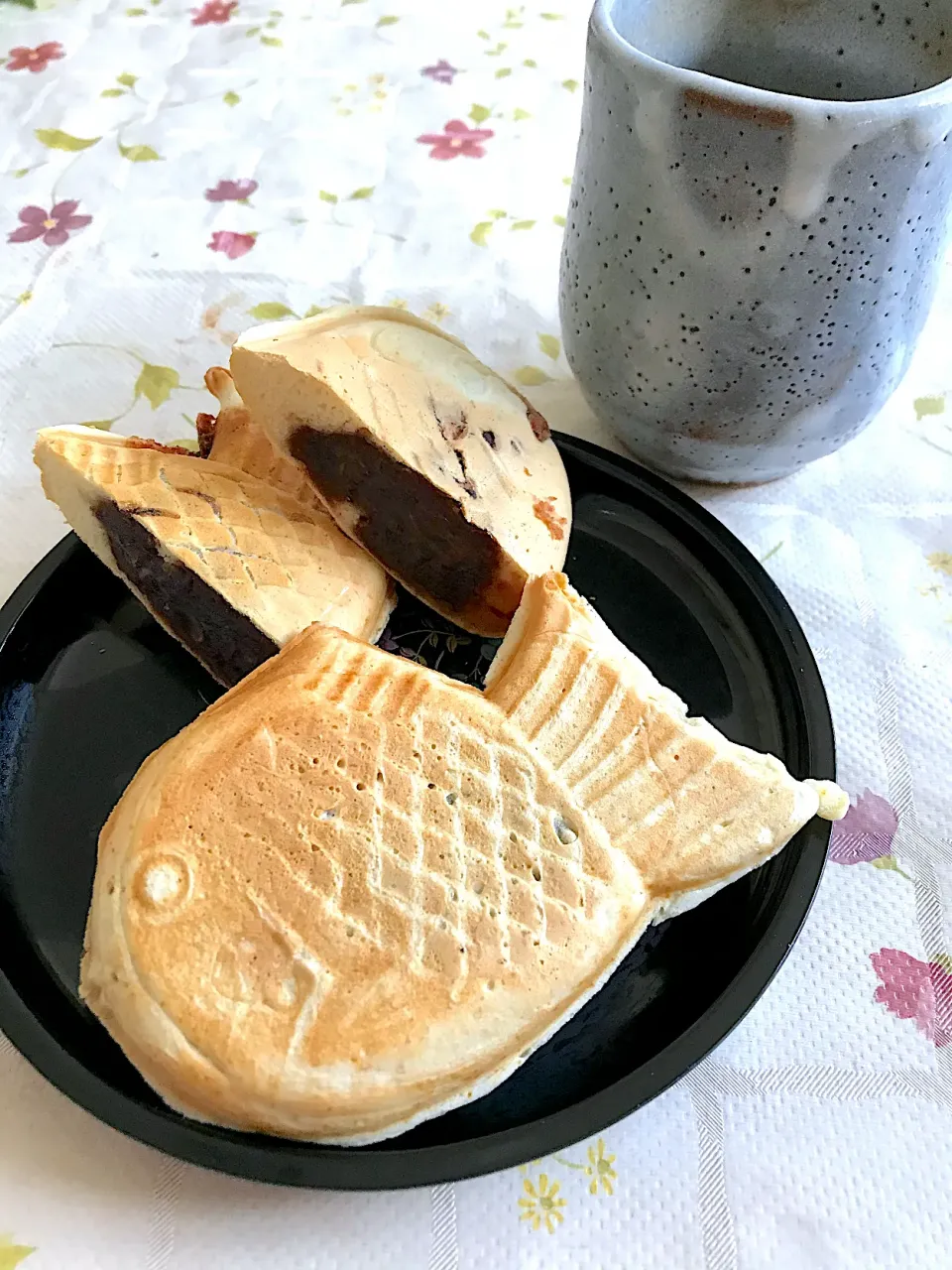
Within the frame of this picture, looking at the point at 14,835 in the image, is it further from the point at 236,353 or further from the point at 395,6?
the point at 395,6

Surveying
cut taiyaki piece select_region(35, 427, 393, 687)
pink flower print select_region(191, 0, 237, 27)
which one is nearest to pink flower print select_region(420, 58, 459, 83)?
pink flower print select_region(191, 0, 237, 27)

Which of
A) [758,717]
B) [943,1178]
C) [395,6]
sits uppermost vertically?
[395,6]

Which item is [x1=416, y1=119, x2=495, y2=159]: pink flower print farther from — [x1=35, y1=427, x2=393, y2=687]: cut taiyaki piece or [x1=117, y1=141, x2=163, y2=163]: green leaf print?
[x1=35, y1=427, x2=393, y2=687]: cut taiyaki piece

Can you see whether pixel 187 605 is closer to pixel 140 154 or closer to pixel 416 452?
pixel 416 452

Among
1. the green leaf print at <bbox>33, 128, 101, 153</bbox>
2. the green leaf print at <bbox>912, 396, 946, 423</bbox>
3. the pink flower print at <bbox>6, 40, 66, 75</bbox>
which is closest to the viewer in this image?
the green leaf print at <bbox>912, 396, 946, 423</bbox>

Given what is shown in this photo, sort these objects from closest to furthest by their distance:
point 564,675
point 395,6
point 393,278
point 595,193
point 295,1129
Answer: point 295,1129 → point 564,675 → point 595,193 → point 393,278 → point 395,6

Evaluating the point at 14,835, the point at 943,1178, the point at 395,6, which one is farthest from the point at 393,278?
the point at 943,1178
